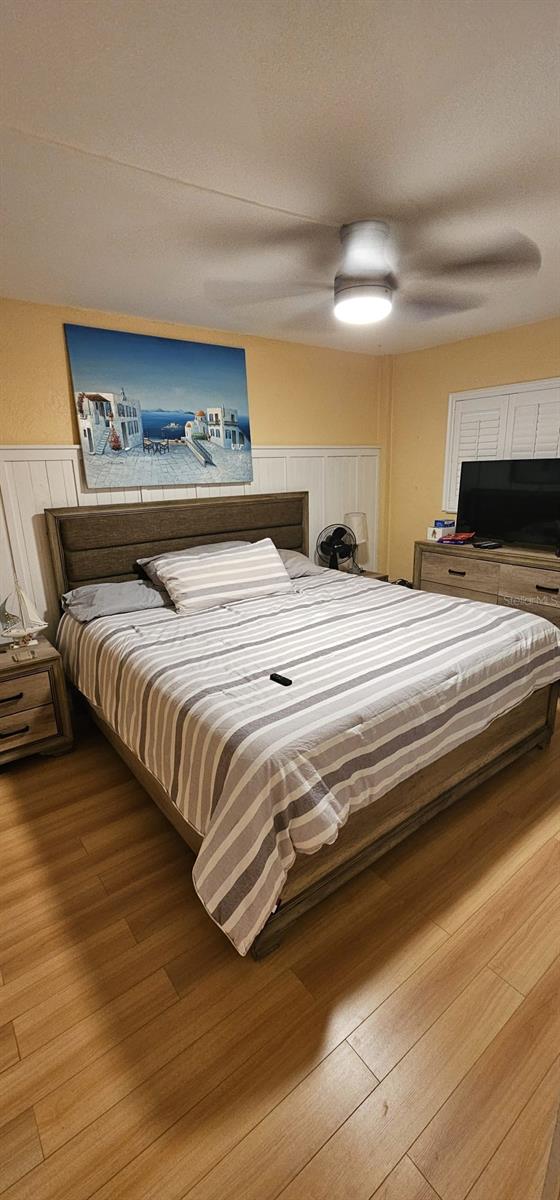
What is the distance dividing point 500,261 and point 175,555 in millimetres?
2051

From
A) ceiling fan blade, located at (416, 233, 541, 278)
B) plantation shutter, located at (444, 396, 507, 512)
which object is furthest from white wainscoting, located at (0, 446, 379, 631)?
ceiling fan blade, located at (416, 233, 541, 278)

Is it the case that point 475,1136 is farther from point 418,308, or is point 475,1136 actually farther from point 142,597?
point 418,308

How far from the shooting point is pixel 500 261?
1.68 m

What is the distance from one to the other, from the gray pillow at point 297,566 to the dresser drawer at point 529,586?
1.24 m

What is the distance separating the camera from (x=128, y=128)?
129cm

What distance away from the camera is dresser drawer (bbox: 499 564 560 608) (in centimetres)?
301

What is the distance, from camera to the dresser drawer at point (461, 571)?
3.35 metres

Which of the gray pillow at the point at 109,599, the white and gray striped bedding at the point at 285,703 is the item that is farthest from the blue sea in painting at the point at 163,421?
the white and gray striped bedding at the point at 285,703

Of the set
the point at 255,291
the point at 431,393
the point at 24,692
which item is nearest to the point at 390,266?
the point at 255,291

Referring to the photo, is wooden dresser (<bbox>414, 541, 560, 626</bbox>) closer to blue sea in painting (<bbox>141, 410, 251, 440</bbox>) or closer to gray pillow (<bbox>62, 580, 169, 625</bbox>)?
blue sea in painting (<bbox>141, 410, 251, 440</bbox>)

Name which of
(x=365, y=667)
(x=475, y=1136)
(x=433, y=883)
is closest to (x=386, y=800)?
(x=433, y=883)

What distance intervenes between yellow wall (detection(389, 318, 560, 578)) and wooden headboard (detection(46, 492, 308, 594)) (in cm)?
113

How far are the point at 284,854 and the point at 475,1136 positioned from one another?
0.68 m

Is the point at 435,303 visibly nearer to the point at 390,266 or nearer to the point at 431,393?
the point at 390,266
